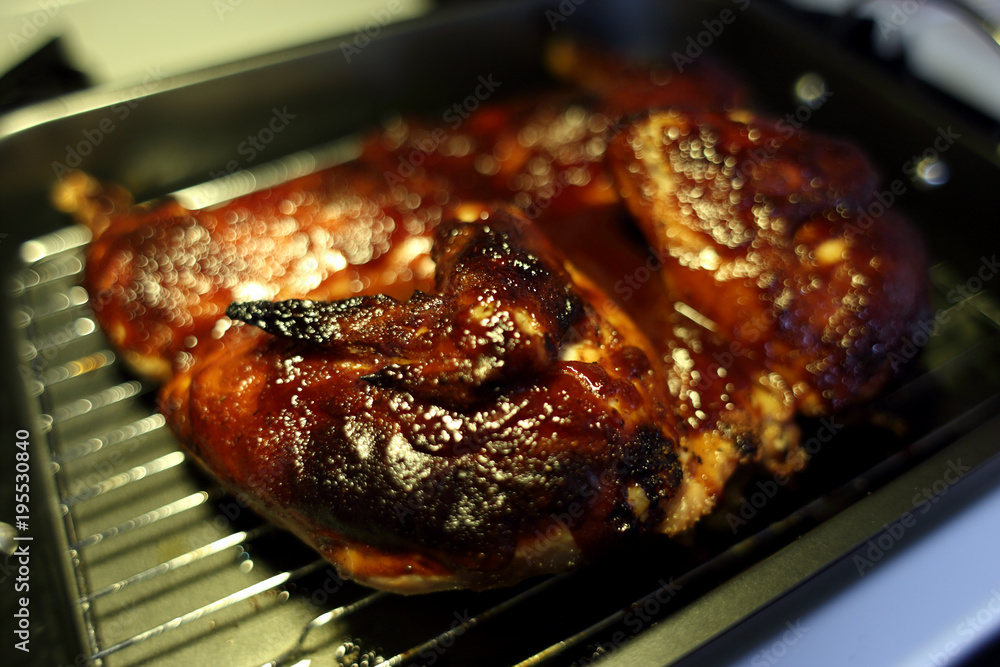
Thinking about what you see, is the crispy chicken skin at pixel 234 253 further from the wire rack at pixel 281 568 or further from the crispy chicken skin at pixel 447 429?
the crispy chicken skin at pixel 447 429

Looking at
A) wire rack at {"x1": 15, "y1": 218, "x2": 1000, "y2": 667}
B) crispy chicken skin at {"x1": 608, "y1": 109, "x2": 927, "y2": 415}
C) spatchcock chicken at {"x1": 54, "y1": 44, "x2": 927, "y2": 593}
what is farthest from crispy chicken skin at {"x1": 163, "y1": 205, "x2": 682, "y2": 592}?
crispy chicken skin at {"x1": 608, "y1": 109, "x2": 927, "y2": 415}

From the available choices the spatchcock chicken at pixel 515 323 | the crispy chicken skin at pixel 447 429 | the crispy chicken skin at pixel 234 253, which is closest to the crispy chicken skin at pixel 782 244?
the spatchcock chicken at pixel 515 323

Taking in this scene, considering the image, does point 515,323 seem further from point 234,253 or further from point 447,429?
point 234,253

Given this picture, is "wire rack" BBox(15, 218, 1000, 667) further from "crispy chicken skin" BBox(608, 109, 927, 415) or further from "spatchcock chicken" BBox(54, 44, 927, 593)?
"crispy chicken skin" BBox(608, 109, 927, 415)

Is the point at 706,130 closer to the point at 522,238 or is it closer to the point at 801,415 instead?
the point at 522,238

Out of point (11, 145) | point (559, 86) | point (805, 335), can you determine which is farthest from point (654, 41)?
point (11, 145)

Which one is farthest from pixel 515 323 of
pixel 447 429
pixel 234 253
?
pixel 234 253
